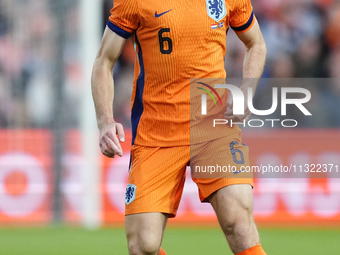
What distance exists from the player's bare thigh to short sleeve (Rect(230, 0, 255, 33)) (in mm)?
1177

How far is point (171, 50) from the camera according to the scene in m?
3.48

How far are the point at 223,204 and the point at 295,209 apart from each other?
4.55 m

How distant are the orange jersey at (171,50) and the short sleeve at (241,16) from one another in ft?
0.11

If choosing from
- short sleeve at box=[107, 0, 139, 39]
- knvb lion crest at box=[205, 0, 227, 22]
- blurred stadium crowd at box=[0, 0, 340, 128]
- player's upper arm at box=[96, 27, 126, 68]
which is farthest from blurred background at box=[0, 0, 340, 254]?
knvb lion crest at box=[205, 0, 227, 22]


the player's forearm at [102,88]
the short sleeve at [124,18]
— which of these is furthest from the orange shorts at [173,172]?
the short sleeve at [124,18]

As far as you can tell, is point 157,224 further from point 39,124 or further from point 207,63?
point 39,124

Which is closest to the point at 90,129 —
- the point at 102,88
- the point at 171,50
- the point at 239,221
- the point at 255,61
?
the point at 102,88

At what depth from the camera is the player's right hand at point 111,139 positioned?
3.36m

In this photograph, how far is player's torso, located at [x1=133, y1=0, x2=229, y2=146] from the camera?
11.3 feet

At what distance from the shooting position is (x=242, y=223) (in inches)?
129

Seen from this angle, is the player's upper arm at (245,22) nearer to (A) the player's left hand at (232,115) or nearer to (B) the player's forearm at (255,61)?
(B) the player's forearm at (255,61)

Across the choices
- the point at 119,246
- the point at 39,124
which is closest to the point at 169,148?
the point at 119,246

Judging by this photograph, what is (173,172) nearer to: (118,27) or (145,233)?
(145,233)

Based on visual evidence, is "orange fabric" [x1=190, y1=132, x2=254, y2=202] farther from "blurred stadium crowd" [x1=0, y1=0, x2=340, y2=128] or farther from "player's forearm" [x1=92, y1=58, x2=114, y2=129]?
"blurred stadium crowd" [x1=0, y1=0, x2=340, y2=128]
